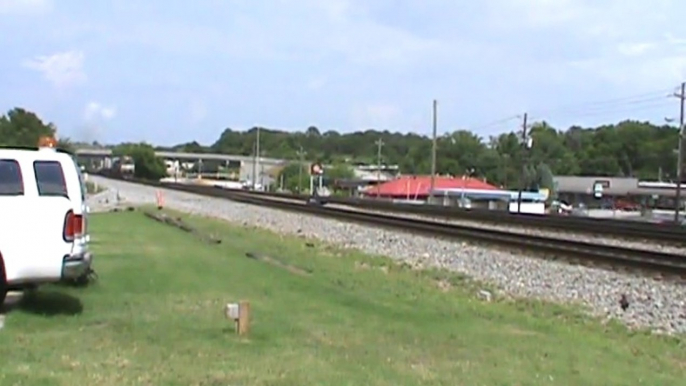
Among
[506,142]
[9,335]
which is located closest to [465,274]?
[9,335]

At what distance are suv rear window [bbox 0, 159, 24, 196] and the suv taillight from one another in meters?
0.52

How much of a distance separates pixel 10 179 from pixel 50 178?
0.58 meters

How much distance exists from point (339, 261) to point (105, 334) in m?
12.8

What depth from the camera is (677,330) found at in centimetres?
1320

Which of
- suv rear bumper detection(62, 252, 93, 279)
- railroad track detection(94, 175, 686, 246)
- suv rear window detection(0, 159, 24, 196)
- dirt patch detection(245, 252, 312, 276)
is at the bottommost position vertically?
railroad track detection(94, 175, 686, 246)

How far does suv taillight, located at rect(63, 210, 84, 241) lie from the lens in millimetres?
9906

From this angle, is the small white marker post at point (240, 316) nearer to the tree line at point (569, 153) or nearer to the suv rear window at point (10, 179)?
the suv rear window at point (10, 179)

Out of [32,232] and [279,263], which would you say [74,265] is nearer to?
[32,232]

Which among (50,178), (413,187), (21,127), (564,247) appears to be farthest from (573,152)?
(50,178)

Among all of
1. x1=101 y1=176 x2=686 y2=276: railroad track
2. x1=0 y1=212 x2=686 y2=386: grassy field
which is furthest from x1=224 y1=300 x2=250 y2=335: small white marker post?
x1=101 y1=176 x2=686 y2=276: railroad track

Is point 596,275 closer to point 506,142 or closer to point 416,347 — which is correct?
point 416,347

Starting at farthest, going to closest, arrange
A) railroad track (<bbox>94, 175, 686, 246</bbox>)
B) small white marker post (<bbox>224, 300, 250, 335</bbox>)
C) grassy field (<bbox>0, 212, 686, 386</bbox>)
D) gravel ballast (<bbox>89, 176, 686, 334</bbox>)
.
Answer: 1. railroad track (<bbox>94, 175, 686, 246</bbox>)
2. gravel ballast (<bbox>89, 176, 686, 334</bbox>)
3. small white marker post (<bbox>224, 300, 250, 335</bbox>)
4. grassy field (<bbox>0, 212, 686, 386</bbox>)

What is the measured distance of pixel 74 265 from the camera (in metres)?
10.0

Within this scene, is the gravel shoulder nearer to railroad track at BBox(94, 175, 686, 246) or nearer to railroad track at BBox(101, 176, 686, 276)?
railroad track at BBox(94, 175, 686, 246)
